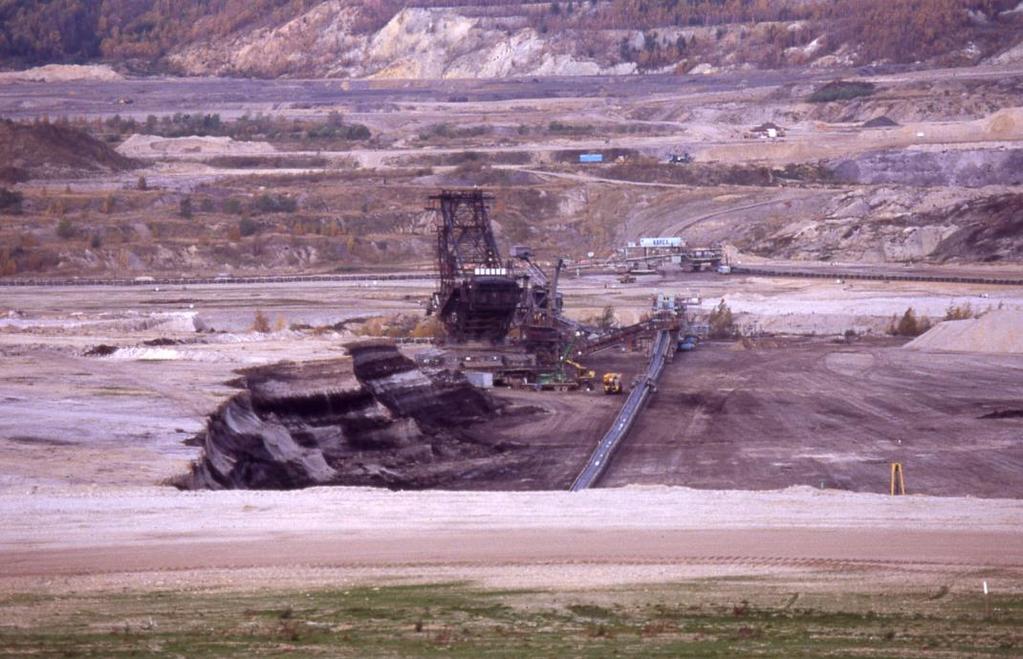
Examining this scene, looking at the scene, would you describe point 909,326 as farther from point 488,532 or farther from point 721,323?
point 488,532

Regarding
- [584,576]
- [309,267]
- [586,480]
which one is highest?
[584,576]

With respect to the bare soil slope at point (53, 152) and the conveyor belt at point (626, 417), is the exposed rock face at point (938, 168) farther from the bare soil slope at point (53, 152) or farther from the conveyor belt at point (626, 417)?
the conveyor belt at point (626, 417)

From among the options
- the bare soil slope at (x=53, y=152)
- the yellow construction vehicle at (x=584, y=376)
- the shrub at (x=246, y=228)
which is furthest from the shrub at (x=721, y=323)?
the bare soil slope at (x=53, y=152)

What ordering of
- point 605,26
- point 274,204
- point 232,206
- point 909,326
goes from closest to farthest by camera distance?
1. point 909,326
2. point 232,206
3. point 274,204
4. point 605,26

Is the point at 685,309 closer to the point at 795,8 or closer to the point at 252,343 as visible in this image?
the point at 252,343

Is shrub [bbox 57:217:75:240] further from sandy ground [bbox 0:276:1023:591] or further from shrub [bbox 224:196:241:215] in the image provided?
sandy ground [bbox 0:276:1023:591]

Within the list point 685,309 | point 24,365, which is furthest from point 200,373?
point 685,309

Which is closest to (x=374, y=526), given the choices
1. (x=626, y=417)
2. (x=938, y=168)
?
(x=626, y=417)

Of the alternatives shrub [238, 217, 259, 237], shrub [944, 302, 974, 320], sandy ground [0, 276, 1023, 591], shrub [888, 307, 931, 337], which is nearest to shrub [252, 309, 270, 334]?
sandy ground [0, 276, 1023, 591]
